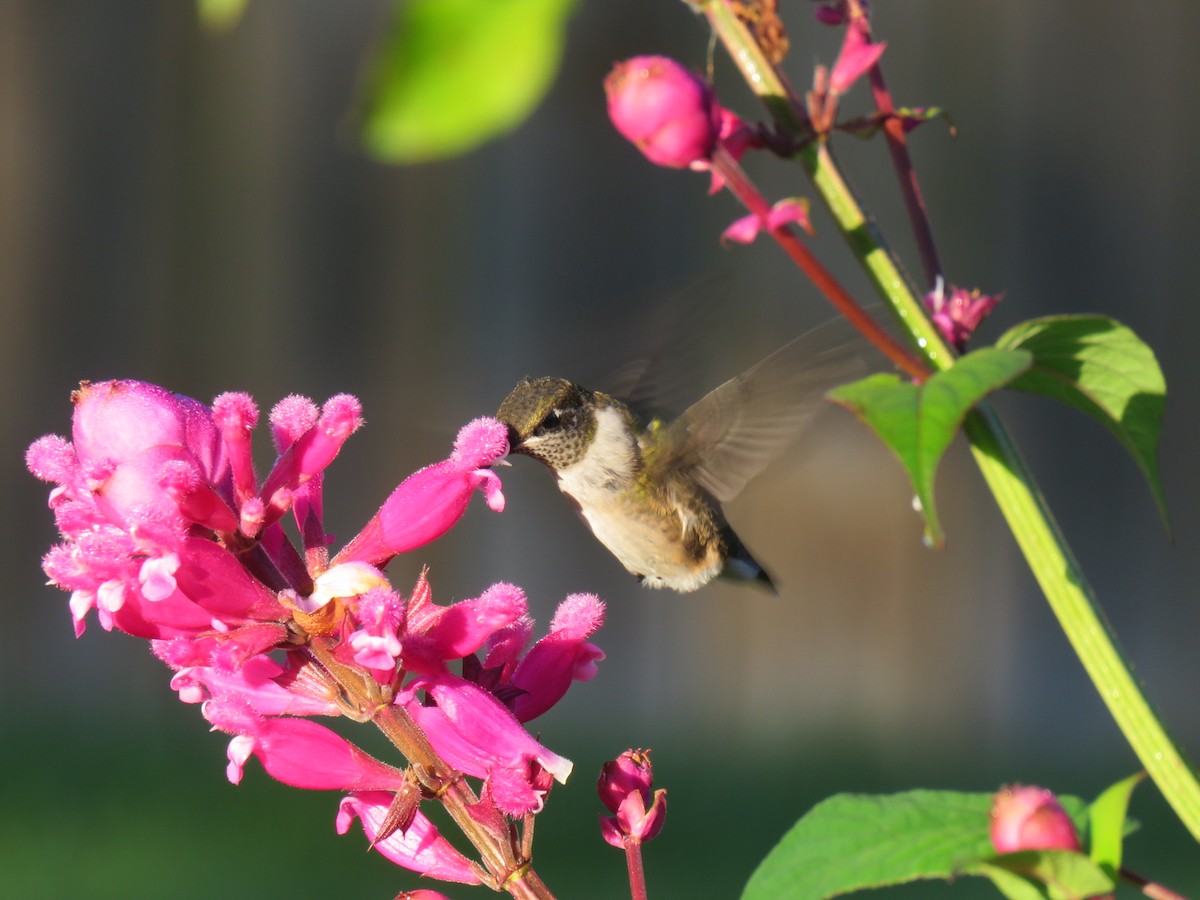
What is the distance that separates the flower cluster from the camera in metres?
0.82

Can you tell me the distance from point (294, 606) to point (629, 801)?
10.4 inches

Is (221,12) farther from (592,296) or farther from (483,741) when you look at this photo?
(592,296)

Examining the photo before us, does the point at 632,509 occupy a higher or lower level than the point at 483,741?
lower

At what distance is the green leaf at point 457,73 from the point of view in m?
0.43

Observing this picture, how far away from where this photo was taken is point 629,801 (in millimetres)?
939

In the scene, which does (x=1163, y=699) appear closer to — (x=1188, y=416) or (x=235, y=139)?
(x=1188, y=416)

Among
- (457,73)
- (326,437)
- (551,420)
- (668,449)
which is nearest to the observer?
(457,73)

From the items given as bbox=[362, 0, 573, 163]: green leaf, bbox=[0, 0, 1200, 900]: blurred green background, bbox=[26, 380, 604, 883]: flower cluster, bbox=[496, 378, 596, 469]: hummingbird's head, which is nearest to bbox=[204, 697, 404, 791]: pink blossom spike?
bbox=[26, 380, 604, 883]: flower cluster

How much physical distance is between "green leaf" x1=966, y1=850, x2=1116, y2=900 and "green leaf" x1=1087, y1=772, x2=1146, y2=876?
0.05 feet

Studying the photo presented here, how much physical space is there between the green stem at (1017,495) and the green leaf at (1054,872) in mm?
62

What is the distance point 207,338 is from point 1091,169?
2593 millimetres

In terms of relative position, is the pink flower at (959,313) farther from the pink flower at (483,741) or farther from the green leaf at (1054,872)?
the pink flower at (483,741)

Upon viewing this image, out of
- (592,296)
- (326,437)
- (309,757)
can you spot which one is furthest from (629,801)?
(592,296)

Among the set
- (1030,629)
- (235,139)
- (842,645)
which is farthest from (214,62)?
(1030,629)
